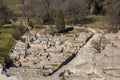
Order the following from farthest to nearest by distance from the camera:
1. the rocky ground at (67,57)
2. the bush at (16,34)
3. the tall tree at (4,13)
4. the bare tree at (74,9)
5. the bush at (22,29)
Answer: the tall tree at (4,13) → the bare tree at (74,9) → the bush at (22,29) → the bush at (16,34) → the rocky ground at (67,57)

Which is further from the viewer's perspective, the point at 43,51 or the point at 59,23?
the point at 59,23

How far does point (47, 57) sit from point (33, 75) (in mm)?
7791

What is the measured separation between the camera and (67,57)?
51.3 metres

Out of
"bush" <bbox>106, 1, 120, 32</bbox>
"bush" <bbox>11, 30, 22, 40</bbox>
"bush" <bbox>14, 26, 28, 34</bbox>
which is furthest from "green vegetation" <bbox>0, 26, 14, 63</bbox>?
"bush" <bbox>106, 1, 120, 32</bbox>

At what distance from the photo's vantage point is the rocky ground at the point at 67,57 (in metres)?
44.6

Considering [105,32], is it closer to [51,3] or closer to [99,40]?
[99,40]

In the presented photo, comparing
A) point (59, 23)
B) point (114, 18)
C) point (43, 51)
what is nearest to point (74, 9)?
point (59, 23)

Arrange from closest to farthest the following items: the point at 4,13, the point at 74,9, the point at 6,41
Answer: the point at 6,41, the point at 74,9, the point at 4,13

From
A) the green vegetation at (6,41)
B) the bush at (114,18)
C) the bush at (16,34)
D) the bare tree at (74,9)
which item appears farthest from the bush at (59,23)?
the green vegetation at (6,41)

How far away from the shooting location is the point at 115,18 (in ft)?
217

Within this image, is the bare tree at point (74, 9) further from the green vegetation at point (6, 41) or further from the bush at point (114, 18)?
the green vegetation at point (6, 41)

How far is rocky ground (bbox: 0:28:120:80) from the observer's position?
1757 inches

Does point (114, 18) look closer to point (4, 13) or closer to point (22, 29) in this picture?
point (22, 29)

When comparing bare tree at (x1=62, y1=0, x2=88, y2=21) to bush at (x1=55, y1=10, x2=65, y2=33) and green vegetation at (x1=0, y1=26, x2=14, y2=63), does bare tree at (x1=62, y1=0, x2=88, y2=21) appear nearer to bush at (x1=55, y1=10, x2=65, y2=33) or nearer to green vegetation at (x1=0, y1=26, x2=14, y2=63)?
bush at (x1=55, y1=10, x2=65, y2=33)
